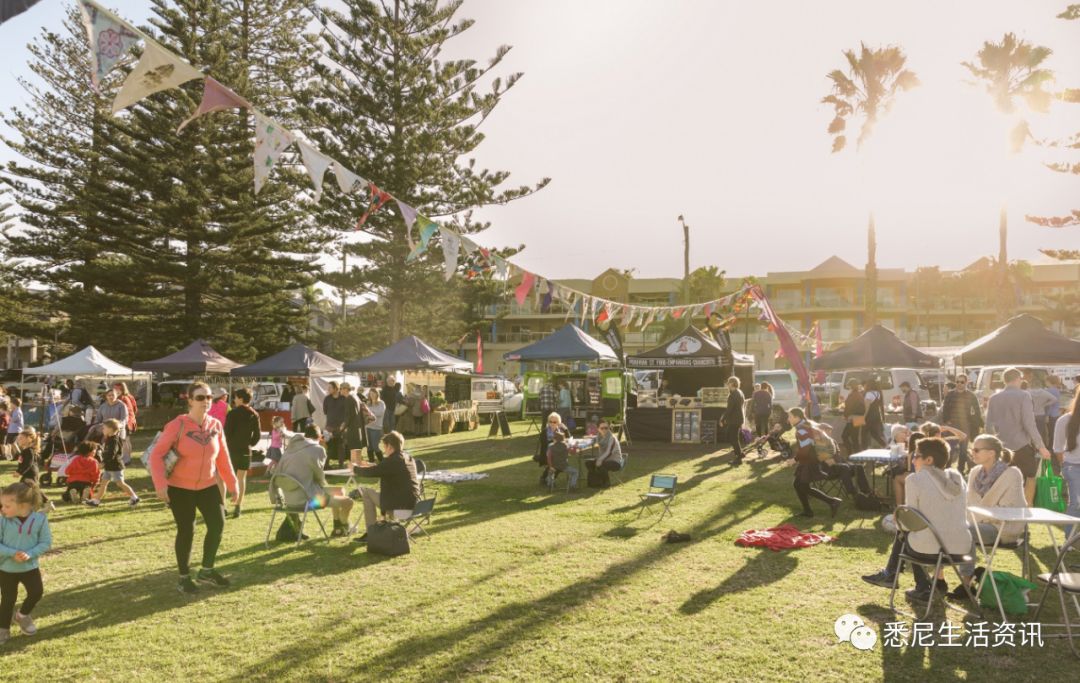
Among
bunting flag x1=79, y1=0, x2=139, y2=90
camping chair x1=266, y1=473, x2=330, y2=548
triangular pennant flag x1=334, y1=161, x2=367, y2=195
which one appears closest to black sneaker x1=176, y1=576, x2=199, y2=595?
camping chair x1=266, y1=473, x2=330, y2=548

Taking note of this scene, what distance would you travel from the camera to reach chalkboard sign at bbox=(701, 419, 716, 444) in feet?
53.4

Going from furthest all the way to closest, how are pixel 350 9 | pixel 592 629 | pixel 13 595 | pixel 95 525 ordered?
1. pixel 350 9
2. pixel 95 525
3. pixel 592 629
4. pixel 13 595

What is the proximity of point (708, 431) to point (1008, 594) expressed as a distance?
37.4 feet

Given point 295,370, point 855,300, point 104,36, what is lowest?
point 295,370

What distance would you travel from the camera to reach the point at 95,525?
8.14m

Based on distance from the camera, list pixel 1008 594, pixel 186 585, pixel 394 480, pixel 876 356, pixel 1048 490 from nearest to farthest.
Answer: pixel 1008 594
pixel 186 585
pixel 394 480
pixel 1048 490
pixel 876 356

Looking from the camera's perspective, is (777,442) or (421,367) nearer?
(777,442)

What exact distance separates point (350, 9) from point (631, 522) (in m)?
24.3

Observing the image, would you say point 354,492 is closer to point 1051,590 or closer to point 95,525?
point 95,525

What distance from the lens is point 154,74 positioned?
22.4 feet

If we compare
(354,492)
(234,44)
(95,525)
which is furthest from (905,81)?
(95,525)

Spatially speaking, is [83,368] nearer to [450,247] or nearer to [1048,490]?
[450,247]

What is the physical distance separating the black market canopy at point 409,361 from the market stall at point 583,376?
150cm

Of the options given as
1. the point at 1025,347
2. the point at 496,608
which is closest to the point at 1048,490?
the point at 1025,347
